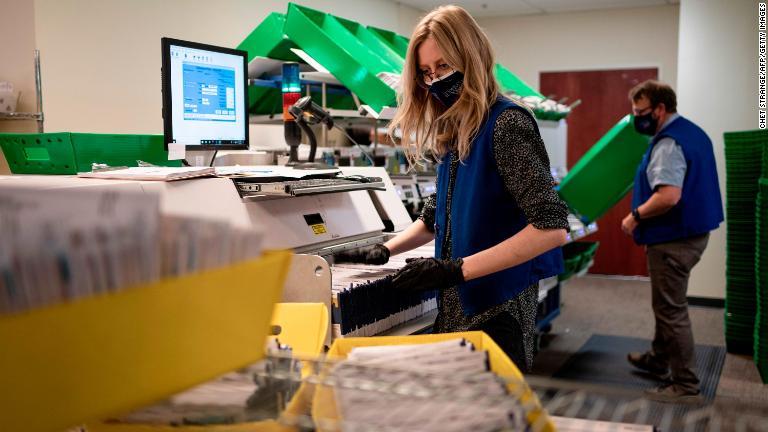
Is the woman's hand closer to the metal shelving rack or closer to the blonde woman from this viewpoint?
the blonde woman

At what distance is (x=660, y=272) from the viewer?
4.07m

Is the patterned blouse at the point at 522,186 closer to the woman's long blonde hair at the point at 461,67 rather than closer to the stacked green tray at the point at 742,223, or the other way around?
the woman's long blonde hair at the point at 461,67

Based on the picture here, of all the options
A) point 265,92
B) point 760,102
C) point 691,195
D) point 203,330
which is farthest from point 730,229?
point 203,330

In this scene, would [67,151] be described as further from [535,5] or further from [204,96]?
[535,5]

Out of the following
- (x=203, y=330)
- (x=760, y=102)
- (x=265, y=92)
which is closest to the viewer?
(x=203, y=330)

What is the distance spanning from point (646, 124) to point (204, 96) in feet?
9.63

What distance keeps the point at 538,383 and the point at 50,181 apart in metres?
1.33

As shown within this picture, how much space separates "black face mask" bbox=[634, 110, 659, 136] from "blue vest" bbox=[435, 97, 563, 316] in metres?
2.73

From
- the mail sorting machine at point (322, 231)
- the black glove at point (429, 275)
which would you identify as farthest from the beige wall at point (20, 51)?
the black glove at point (429, 275)

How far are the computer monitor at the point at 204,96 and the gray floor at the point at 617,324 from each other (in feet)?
9.28

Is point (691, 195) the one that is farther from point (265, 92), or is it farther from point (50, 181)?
point (50, 181)

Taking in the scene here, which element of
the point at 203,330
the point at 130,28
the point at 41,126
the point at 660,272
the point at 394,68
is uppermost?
the point at 130,28

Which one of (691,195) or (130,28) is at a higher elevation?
(130,28)

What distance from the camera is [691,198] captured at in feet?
13.1
